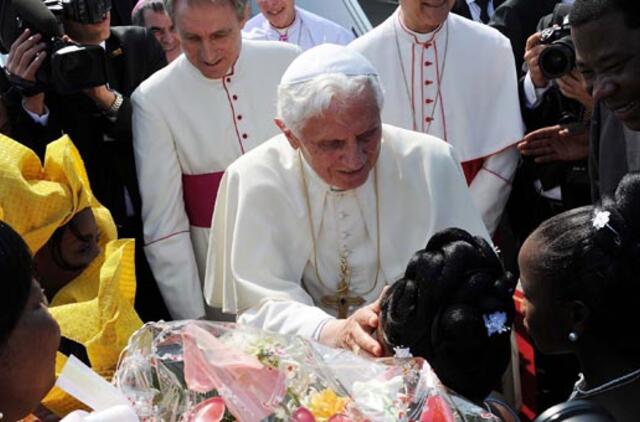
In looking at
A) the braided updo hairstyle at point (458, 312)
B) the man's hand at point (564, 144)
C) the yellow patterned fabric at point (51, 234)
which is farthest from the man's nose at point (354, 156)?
the man's hand at point (564, 144)

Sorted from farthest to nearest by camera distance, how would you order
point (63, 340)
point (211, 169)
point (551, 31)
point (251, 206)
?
point (211, 169) → point (551, 31) → point (251, 206) → point (63, 340)

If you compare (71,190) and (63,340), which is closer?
(63,340)

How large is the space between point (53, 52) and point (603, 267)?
258cm

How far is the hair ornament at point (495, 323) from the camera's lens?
2227 mm

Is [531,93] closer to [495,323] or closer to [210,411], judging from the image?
[495,323]

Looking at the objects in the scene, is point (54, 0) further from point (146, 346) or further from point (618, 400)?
point (618, 400)

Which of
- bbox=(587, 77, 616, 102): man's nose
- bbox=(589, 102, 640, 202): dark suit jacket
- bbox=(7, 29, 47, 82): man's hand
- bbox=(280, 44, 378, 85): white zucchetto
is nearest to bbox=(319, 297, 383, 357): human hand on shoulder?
bbox=(280, 44, 378, 85): white zucchetto

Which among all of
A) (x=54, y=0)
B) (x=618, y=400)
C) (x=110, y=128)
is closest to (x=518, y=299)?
(x=618, y=400)

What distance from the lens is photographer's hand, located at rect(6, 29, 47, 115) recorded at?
4070 millimetres

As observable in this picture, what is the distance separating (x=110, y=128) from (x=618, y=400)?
8.74 ft

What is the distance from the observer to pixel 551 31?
4145 mm

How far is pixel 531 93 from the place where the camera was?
4.65 m

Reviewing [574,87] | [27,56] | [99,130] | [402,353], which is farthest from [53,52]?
[402,353]

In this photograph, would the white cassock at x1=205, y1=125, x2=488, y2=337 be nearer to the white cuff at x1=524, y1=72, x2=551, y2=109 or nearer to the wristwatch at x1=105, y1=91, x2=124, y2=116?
the wristwatch at x1=105, y1=91, x2=124, y2=116
